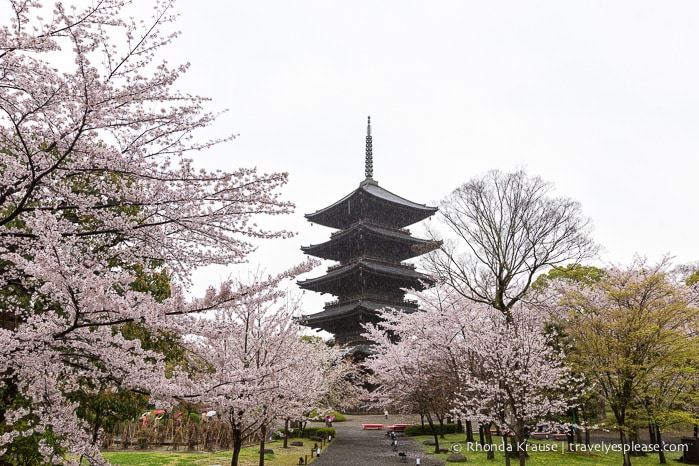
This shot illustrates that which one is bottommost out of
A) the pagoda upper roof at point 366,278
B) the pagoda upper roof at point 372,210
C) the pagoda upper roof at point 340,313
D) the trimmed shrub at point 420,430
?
the trimmed shrub at point 420,430

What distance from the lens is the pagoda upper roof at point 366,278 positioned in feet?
107

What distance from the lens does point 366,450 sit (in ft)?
56.7

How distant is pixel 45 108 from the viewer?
12.1 ft

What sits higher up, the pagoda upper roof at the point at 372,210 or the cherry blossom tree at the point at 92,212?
the pagoda upper roof at the point at 372,210

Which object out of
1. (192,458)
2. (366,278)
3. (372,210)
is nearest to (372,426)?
(366,278)

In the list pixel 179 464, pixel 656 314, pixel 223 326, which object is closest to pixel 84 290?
pixel 223 326

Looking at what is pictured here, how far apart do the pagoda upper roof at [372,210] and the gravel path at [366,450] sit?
15896mm

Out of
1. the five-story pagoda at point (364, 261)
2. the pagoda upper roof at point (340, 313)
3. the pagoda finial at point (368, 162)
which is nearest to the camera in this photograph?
the pagoda upper roof at point (340, 313)

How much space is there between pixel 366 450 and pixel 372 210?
21569mm

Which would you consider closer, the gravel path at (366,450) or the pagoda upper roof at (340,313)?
the gravel path at (366,450)

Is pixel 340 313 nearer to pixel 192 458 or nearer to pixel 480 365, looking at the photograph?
pixel 192 458

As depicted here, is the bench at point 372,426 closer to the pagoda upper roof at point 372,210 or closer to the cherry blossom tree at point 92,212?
the pagoda upper roof at point 372,210

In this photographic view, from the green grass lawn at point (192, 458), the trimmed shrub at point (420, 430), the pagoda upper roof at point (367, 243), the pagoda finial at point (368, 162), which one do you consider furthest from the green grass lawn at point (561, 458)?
the pagoda finial at point (368, 162)

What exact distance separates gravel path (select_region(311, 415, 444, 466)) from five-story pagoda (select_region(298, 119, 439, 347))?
8.50 metres
